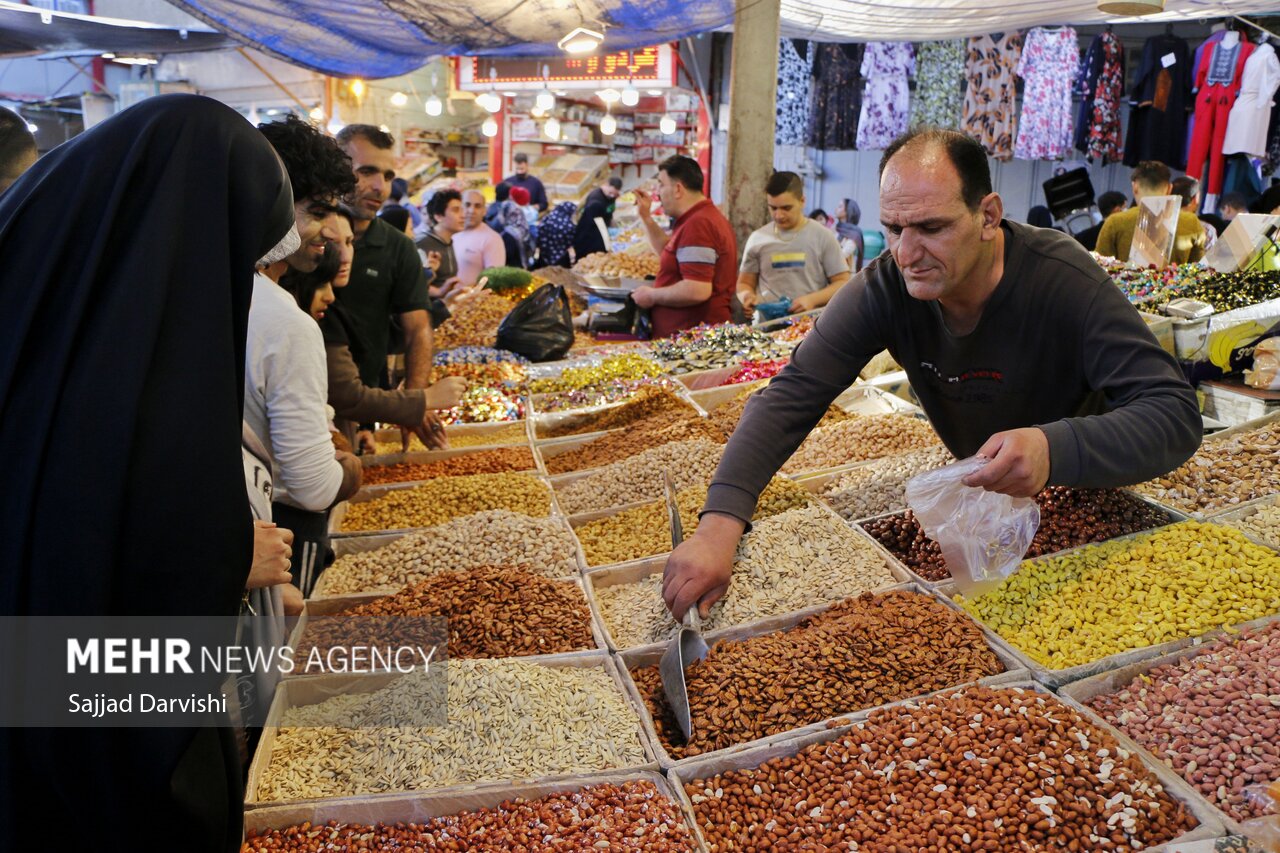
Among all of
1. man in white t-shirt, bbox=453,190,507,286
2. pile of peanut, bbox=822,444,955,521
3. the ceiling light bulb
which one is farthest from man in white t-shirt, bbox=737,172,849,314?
man in white t-shirt, bbox=453,190,507,286

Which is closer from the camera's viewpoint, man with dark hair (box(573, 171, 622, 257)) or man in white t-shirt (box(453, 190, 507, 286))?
man in white t-shirt (box(453, 190, 507, 286))

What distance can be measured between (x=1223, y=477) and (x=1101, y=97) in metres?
6.65

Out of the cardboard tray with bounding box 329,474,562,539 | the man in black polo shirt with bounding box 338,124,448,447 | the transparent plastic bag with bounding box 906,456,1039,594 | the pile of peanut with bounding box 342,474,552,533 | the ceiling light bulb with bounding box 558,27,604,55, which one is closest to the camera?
the transparent plastic bag with bounding box 906,456,1039,594

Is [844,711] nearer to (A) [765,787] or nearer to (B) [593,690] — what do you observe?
(A) [765,787]

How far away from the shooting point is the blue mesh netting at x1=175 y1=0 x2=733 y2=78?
4.88 m

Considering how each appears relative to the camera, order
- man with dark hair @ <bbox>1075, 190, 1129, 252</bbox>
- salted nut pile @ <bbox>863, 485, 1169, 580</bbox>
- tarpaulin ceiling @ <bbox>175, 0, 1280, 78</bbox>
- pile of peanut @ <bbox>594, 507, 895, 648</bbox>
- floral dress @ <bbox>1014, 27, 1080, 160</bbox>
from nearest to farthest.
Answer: pile of peanut @ <bbox>594, 507, 895, 648</bbox>
salted nut pile @ <bbox>863, 485, 1169, 580</bbox>
tarpaulin ceiling @ <bbox>175, 0, 1280, 78</bbox>
man with dark hair @ <bbox>1075, 190, 1129, 252</bbox>
floral dress @ <bbox>1014, 27, 1080, 160</bbox>

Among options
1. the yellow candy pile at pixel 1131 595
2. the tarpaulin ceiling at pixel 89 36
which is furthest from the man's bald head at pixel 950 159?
the tarpaulin ceiling at pixel 89 36

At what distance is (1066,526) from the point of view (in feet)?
7.29

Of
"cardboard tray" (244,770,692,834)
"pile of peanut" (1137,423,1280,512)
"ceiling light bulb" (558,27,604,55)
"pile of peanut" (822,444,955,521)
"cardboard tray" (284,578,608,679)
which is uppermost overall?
"ceiling light bulb" (558,27,604,55)

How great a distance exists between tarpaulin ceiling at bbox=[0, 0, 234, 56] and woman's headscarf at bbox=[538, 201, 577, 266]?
321 cm

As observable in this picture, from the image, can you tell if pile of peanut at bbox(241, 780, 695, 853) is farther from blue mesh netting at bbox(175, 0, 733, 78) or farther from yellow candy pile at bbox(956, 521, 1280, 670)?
blue mesh netting at bbox(175, 0, 733, 78)

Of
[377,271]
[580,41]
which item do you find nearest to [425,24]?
[580,41]

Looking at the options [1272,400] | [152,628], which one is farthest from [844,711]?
[1272,400]

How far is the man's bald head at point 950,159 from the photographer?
1.81 metres
